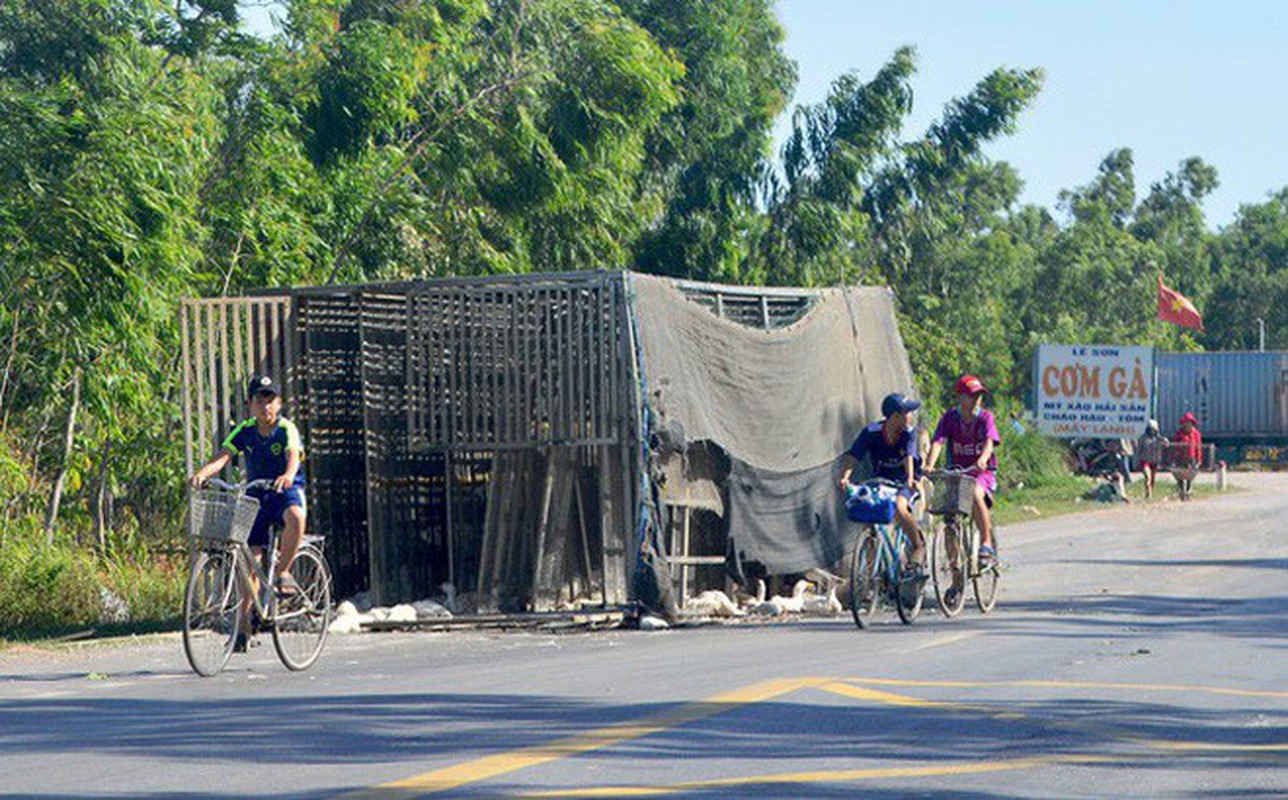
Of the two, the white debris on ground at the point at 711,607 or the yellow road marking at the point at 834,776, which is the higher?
the white debris on ground at the point at 711,607

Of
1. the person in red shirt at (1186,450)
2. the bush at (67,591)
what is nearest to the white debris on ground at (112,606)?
the bush at (67,591)

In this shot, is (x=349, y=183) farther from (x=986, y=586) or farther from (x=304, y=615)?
(x=304, y=615)

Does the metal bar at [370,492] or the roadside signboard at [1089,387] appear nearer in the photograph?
the metal bar at [370,492]

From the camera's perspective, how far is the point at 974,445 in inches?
679

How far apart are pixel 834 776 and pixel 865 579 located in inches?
303

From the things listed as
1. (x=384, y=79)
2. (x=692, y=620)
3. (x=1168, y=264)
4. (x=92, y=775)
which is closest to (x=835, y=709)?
(x=92, y=775)

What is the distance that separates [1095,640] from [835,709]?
4.87 m

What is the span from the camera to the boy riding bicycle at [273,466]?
13.3m

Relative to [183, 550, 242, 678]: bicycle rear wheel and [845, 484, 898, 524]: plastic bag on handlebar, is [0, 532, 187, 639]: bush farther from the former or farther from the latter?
[845, 484, 898, 524]: plastic bag on handlebar

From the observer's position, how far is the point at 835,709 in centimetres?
1088

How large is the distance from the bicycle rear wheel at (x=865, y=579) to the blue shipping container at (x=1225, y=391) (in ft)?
155

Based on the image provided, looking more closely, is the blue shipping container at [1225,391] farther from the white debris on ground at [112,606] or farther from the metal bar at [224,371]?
the metal bar at [224,371]

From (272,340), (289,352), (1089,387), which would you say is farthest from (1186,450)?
(272,340)

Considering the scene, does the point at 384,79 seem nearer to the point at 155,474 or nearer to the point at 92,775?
the point at 155,474
